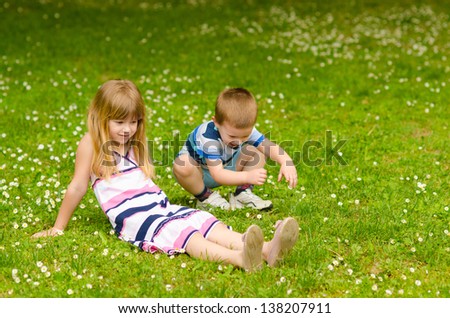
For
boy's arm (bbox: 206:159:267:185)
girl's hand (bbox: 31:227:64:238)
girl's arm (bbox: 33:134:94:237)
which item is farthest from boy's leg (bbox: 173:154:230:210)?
girl's hand (bbox: 31:227:64:238)

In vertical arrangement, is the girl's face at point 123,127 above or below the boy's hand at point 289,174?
above

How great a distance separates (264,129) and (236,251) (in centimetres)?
409

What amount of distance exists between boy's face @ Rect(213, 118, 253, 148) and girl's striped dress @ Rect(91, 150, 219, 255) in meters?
0.73

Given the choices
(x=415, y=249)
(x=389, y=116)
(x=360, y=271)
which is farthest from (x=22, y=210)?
(x=389, y=116)

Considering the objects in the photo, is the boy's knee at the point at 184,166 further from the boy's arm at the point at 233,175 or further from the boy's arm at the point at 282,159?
the boy's arm at the point at 282,159

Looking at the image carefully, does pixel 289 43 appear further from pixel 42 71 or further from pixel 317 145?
pixel 317 145

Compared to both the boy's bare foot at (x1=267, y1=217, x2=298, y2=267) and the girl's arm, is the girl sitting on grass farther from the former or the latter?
the boy's bare foot at (x1=267, y1=217, x2=298, y2=267)

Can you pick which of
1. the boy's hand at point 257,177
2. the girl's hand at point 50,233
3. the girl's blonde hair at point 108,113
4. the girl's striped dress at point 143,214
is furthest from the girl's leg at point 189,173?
the girl's hand at point 50,233

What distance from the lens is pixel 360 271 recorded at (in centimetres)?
527

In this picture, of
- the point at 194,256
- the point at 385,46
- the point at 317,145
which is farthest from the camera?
the point at 385,46

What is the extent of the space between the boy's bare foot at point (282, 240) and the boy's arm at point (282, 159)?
2.53 ft

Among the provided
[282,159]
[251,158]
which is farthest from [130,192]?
[282,159]

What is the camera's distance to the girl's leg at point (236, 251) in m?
4.95

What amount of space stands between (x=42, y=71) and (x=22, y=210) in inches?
241
